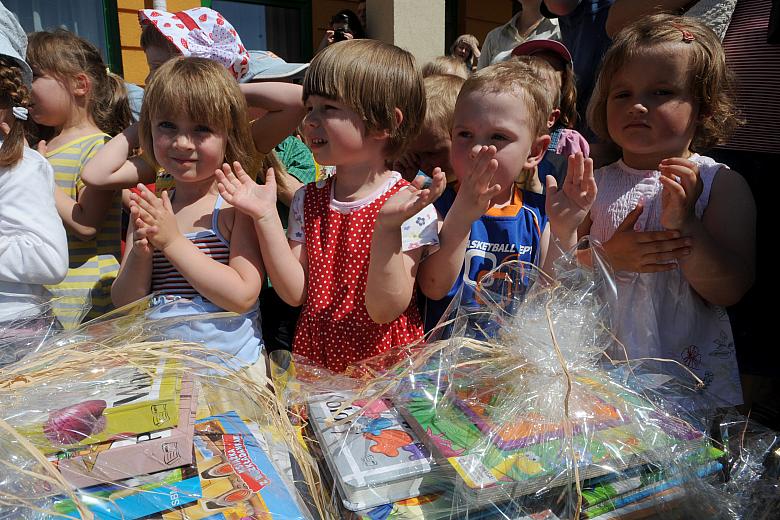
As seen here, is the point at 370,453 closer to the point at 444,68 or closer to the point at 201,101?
the point at 201,101

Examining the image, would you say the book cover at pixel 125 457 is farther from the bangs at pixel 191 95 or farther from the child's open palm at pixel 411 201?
the bangs at pixel 191 95

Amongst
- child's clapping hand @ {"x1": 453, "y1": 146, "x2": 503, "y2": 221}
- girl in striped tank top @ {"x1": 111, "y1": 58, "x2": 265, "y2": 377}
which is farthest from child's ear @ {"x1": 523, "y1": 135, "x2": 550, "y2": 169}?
girl in striped tank top @ {"x1": 111, "y1": 58, "x2": 265, "y2": 377}

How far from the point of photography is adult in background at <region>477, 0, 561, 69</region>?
4.13 metres

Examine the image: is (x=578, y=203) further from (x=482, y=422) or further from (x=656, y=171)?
(x=482, y=422)

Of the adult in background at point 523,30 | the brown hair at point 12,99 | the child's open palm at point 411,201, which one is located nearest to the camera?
the child's open palm at point 411,201

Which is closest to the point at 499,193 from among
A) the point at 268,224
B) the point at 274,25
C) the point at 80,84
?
the point at 268,224

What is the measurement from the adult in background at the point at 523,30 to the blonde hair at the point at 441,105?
1.87 metres

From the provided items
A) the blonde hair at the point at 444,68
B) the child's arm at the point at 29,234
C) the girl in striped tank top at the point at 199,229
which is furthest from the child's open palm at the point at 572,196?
the blonde hair at the point at 444,68

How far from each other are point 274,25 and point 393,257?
7.39m

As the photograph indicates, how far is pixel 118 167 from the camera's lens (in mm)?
2299

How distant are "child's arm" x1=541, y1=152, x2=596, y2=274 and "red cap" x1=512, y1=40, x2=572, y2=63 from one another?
1.59 m

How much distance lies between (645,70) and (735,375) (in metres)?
1.02

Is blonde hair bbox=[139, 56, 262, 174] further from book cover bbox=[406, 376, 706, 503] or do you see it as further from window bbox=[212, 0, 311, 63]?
window bbox=[212, 0, 311, 63]

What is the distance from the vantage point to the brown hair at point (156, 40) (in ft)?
8.09
